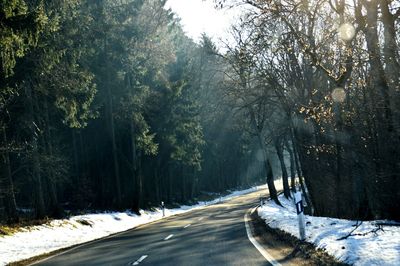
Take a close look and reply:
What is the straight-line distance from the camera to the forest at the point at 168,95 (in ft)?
42.5

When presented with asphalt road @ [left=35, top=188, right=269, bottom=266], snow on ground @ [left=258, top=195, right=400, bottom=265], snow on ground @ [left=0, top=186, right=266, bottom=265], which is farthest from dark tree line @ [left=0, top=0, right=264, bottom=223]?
snow on ground @ [left=258, top=195, right=400, bottom=265]

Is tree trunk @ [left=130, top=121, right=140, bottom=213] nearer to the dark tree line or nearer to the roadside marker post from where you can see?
the dark tree line

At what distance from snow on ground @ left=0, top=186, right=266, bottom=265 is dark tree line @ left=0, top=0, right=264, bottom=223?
1561 mm

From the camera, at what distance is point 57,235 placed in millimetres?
20219

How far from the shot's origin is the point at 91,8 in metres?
32.1

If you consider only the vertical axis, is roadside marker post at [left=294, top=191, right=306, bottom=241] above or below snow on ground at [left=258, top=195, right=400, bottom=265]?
above

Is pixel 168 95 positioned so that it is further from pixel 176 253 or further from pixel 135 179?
pixel 176 253

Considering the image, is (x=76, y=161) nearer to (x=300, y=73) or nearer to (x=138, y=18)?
(x=138, y=18)

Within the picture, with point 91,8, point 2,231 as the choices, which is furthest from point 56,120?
point 2,231

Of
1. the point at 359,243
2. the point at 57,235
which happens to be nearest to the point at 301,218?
the point at 359,243

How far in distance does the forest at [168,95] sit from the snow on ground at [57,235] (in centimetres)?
176

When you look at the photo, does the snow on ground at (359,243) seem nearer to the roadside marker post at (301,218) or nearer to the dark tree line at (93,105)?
the roadside marker post at (301,218)

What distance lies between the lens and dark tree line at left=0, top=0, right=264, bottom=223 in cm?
2003

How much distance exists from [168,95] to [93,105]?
30.2ft
